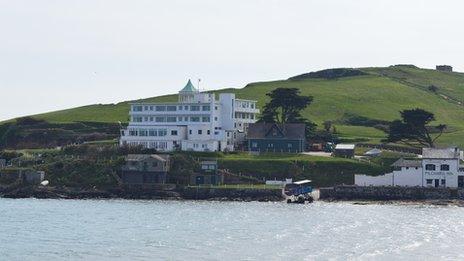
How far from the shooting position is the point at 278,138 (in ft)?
437

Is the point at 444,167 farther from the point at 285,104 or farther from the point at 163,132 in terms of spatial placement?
the point at 163,132

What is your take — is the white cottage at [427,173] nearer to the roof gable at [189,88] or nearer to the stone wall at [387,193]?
the stone wall at [387,193]

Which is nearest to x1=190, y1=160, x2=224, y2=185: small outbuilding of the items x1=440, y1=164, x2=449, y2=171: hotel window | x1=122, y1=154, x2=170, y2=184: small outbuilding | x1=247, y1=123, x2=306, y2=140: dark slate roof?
x1=122, y1=154, x2=170, y2=184: small outbuilding

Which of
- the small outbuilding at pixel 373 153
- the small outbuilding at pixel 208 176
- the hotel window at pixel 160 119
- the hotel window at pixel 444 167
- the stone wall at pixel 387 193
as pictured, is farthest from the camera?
the hotel window at pixel 160 119

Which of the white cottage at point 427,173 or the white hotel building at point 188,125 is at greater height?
the white hotel building at point 188,125

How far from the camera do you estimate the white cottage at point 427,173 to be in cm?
11219

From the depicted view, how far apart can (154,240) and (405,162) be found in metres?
52.4

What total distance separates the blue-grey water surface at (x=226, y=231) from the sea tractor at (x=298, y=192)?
225 centimetres

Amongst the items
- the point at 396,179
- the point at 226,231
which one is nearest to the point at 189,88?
the point at 396,179

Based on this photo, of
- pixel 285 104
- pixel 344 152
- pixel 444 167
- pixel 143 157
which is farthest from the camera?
pixel 285 104

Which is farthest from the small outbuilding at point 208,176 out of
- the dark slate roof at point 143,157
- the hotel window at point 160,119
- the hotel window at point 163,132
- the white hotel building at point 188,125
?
the hotel window at point 160,119

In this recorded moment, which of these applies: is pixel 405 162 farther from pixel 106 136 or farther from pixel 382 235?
pixel 106 136

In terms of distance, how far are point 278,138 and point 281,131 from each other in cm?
107

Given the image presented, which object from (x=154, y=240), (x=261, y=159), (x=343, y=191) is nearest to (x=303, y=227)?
(x=154, y=240)
